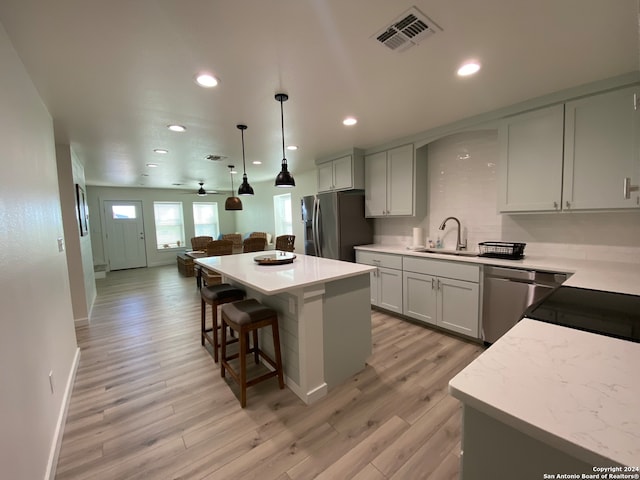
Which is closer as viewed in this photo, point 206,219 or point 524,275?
point 524,275

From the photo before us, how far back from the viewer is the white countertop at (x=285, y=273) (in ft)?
5.91

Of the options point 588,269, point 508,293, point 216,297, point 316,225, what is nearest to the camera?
point 588,269

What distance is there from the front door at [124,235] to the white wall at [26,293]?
661 cm

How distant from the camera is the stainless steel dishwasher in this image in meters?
2.30

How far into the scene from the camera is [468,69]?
1.95 m

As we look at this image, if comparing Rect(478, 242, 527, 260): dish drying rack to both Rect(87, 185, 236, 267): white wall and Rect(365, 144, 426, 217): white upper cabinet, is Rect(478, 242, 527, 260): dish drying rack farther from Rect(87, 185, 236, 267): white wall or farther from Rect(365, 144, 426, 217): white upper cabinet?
Rect(87, 185, 236, 267): white wall

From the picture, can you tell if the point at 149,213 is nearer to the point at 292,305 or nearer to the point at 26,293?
the point at 26,293

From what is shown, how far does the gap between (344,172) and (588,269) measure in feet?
9.93

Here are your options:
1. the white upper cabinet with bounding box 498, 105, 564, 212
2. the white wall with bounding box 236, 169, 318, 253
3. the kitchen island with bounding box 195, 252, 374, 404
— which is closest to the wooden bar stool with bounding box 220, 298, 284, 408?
the kitchen island with bounding box 195, 252, 374, 404

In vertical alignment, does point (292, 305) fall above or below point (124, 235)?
below

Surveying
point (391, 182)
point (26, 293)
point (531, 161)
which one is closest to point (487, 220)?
point (531, 161)

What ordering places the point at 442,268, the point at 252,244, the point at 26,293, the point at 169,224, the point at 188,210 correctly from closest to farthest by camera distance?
1. the point at 26,293
2. the point at 442,268
3. the point at 252,244
4. the point at 169,224
5. the point at 188,210

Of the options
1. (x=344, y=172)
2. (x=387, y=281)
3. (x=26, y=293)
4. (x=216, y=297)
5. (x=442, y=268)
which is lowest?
(x=387, y=281)

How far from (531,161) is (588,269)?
42.6 inches
